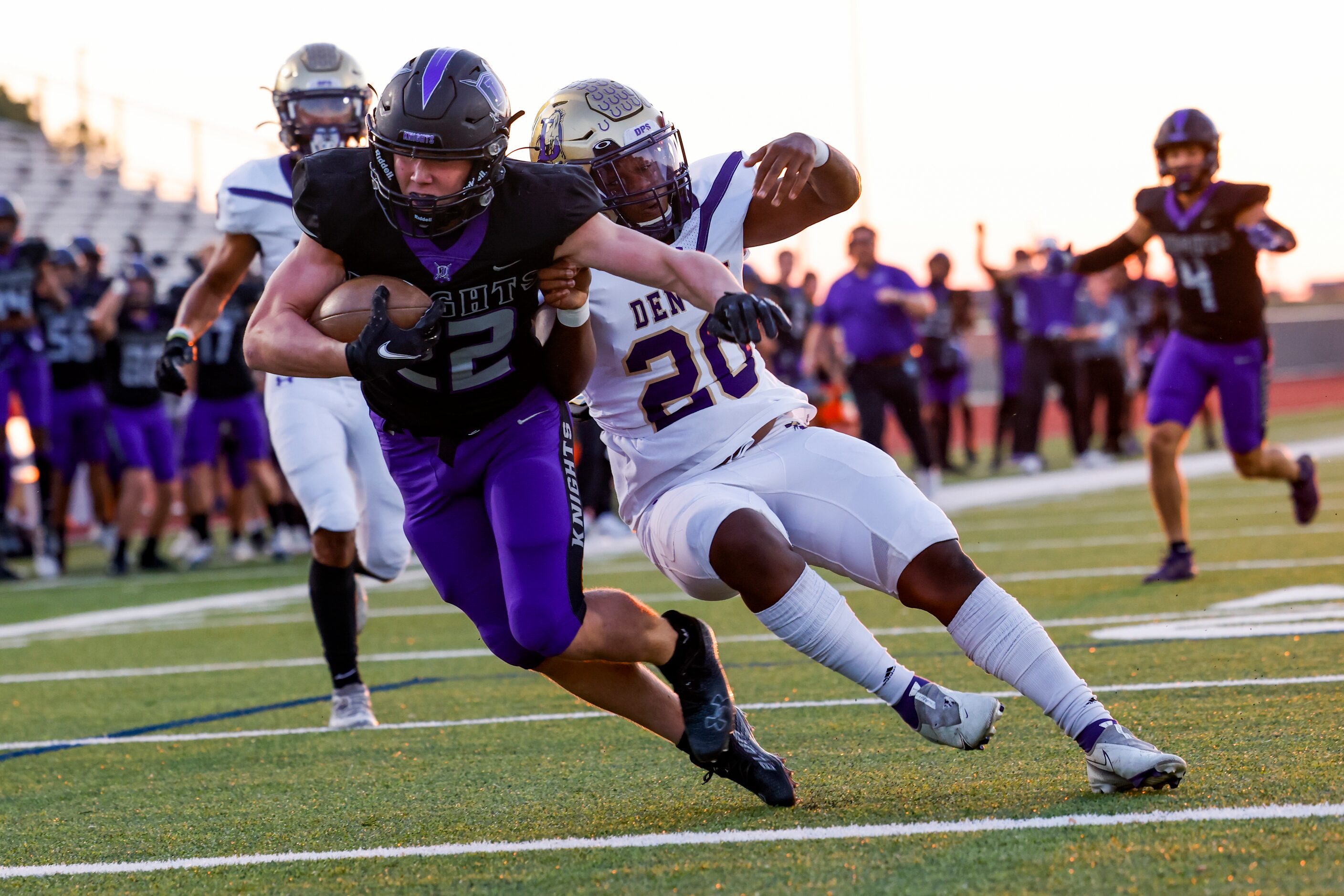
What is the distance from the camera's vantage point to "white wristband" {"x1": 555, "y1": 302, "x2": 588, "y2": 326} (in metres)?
3.17

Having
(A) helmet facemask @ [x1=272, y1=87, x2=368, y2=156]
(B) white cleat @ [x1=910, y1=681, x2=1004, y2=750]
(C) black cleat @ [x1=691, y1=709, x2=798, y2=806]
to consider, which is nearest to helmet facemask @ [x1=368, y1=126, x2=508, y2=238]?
(C) black cleat @ [x1=691, y1=709, x2=798, y2=806]

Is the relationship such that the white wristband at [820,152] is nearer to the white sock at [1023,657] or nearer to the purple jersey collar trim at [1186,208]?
the white sock at [1023,657]

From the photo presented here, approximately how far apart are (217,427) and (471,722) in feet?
20.6

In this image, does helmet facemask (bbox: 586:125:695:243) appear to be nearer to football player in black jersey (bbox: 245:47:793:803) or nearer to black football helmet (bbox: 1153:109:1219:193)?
football player in black jersey (bbox: 245:47:793:803)

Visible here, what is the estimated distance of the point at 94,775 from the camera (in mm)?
3912

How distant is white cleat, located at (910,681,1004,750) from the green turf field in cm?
13

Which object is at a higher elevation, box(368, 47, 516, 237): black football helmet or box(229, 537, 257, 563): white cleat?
box(368, 47, 516, 237): black football helmet

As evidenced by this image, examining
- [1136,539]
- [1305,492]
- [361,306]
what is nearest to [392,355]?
[361,306]

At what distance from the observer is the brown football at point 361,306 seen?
301 centimetres

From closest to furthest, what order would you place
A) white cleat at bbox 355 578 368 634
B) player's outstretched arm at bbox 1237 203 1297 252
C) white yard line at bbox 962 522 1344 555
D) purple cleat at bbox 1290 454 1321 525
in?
white cleat at bbox 355 578 368 634, player's outstretched arm at bbox 1237 203 1297 252, purple cleat at bbox 1290 454 1321 525, white yard line at bbox 962 522 1344 555

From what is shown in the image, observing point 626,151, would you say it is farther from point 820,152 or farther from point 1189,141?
point 1189,141

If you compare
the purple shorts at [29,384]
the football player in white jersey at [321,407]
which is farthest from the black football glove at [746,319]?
the purple shorts at [29,384]

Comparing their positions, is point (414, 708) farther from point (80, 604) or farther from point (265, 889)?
point (80, 604)

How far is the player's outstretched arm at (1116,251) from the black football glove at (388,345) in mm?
4260
